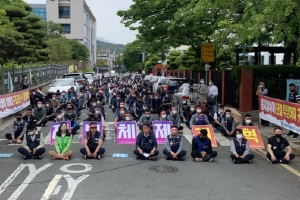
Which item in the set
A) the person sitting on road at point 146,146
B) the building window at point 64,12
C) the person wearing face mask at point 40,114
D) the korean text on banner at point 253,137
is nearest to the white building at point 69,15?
the building window at point 64,12

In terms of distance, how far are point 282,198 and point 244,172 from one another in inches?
83.0

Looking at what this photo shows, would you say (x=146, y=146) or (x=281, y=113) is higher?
(x=281, y=113)

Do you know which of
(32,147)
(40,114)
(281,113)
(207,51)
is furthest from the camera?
(207,51)

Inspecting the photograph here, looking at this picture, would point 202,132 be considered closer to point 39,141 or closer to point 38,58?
point 39,141

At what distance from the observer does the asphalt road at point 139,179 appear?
757 centimetres

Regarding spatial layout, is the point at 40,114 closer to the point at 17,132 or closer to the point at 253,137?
the point at 17,132

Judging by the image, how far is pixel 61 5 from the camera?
4193 inches

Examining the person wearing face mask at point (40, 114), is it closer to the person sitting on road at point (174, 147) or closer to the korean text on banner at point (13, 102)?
the korean text on banner at point (13, 102)

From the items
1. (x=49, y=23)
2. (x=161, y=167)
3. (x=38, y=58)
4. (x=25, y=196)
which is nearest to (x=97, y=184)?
(x=25, y=196)

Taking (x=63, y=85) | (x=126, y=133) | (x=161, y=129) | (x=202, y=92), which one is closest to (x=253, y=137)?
(x=161, y=129)

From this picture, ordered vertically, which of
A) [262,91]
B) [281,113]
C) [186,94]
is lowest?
[281,113]

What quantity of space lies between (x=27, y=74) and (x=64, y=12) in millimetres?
81905

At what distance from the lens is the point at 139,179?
8695 millimetres

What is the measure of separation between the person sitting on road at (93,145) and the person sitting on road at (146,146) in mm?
1005
